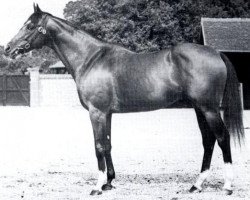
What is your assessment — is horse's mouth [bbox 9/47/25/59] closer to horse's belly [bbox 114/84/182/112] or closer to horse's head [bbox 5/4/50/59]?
horse's head [bbox 5/4/50/59]

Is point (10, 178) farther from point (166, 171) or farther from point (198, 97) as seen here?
point (198, 97)

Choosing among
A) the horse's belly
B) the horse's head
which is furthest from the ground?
the horse's head

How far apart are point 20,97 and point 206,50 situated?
83.8 ft

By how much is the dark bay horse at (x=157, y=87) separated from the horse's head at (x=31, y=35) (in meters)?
0.06

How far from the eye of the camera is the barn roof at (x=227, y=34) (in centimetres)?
2388

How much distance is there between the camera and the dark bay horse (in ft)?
19.7

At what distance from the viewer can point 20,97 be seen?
30312 mm

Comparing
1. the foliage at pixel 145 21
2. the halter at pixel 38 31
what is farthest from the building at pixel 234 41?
the halter at pixel 38 31

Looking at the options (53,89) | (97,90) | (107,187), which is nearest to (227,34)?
(53,89)

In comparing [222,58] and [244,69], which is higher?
[222,58]

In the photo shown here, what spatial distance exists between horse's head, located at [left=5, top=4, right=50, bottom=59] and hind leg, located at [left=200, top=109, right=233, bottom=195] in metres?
2.73

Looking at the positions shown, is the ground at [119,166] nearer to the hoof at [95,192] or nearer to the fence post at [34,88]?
the hoof at [95,192]

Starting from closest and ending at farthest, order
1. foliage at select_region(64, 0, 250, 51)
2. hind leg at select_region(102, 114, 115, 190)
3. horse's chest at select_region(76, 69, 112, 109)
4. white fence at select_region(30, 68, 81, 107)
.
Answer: horse's chest at select_region(76, 69, 112, 109), hind leg at select_region(102, 114, 115, 190), white fence at select_region(30, 68, 81, 107), foliage at select_region(64, 0, 250, 51)

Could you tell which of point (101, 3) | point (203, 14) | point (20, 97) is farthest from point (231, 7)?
point (20, 97)
